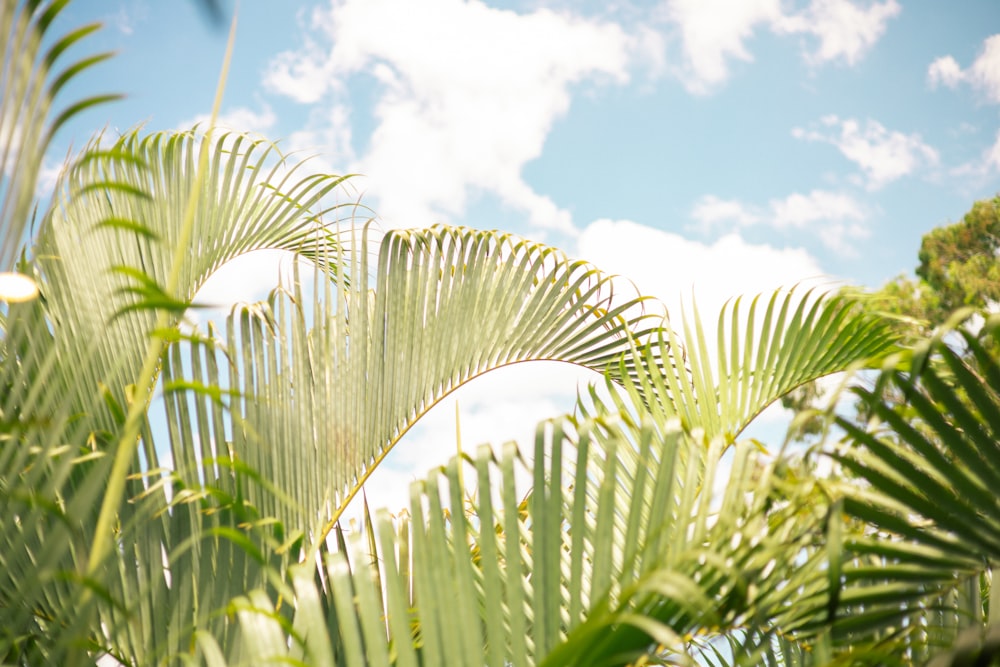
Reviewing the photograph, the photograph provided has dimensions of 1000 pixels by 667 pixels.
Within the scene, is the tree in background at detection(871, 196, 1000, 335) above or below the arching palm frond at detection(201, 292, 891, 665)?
above

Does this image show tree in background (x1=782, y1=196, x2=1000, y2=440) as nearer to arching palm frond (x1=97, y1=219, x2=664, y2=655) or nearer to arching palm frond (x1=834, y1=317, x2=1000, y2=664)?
arching palm frond (x1=97, y1=219, x2=664, y2=655)

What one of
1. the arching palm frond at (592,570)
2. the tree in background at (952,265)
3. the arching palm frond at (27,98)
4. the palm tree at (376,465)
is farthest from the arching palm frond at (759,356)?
the tree in background at (952,265)

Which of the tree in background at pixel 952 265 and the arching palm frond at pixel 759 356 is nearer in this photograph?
the arching palm frond at pixel 759 356

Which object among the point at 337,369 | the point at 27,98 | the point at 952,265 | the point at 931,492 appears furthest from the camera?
the point at 952,265

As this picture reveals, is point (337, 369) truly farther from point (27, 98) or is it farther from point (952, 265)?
point (952, 265)

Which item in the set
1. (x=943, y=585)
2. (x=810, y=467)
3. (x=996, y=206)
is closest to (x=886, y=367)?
(x=810, y=467)

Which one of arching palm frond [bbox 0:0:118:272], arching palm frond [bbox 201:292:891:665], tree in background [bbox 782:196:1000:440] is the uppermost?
tree in background [bbox 782:196:1000:440]

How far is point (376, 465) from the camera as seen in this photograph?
82.8 inches

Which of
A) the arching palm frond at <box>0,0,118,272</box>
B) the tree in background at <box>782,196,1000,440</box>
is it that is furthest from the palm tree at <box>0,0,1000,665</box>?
the tree in background at <box>782,196,1000,440</box>

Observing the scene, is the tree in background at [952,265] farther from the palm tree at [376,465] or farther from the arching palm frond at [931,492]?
the arching palm frond at [931,492]

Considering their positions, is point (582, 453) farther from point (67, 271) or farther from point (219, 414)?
point (67, 271)

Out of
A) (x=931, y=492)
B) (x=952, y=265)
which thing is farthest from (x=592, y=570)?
(x=952, y=265)

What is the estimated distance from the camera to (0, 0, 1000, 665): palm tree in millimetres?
838

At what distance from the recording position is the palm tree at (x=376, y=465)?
2.75 feet
